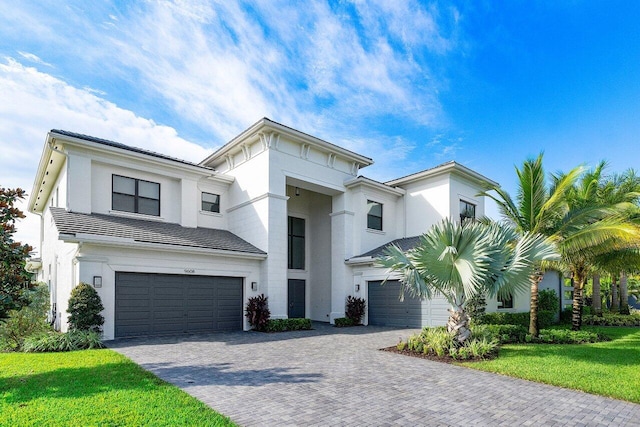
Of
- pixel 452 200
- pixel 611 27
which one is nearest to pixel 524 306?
pixel 452 200

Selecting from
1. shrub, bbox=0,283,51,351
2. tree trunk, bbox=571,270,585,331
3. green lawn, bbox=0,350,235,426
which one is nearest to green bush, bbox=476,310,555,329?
tree trunk, bbox=571,270,585,331

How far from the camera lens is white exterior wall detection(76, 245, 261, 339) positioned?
12.2 m

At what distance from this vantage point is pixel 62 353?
9.77m

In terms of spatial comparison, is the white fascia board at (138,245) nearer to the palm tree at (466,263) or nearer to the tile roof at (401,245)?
the tile roof at (401,245)

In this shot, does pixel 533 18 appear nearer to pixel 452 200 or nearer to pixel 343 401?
pixel 452 200

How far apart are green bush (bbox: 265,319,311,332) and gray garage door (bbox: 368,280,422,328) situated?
3660 mm

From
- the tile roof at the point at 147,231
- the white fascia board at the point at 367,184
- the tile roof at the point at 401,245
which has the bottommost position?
the tile roof at the point at 401,245

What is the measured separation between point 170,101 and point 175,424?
11.0m

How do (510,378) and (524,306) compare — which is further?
(524,306)

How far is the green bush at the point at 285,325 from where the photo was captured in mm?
15031

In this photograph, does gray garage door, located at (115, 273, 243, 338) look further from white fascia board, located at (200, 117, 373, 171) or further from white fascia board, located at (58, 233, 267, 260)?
white fascia board, located at (200, 117, 373, 171)

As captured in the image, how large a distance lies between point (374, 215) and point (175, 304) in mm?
10840

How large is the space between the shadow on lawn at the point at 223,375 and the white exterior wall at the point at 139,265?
5.18 metres

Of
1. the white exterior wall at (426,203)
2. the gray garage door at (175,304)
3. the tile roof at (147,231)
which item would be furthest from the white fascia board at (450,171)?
the gray garage door at (175,304)
